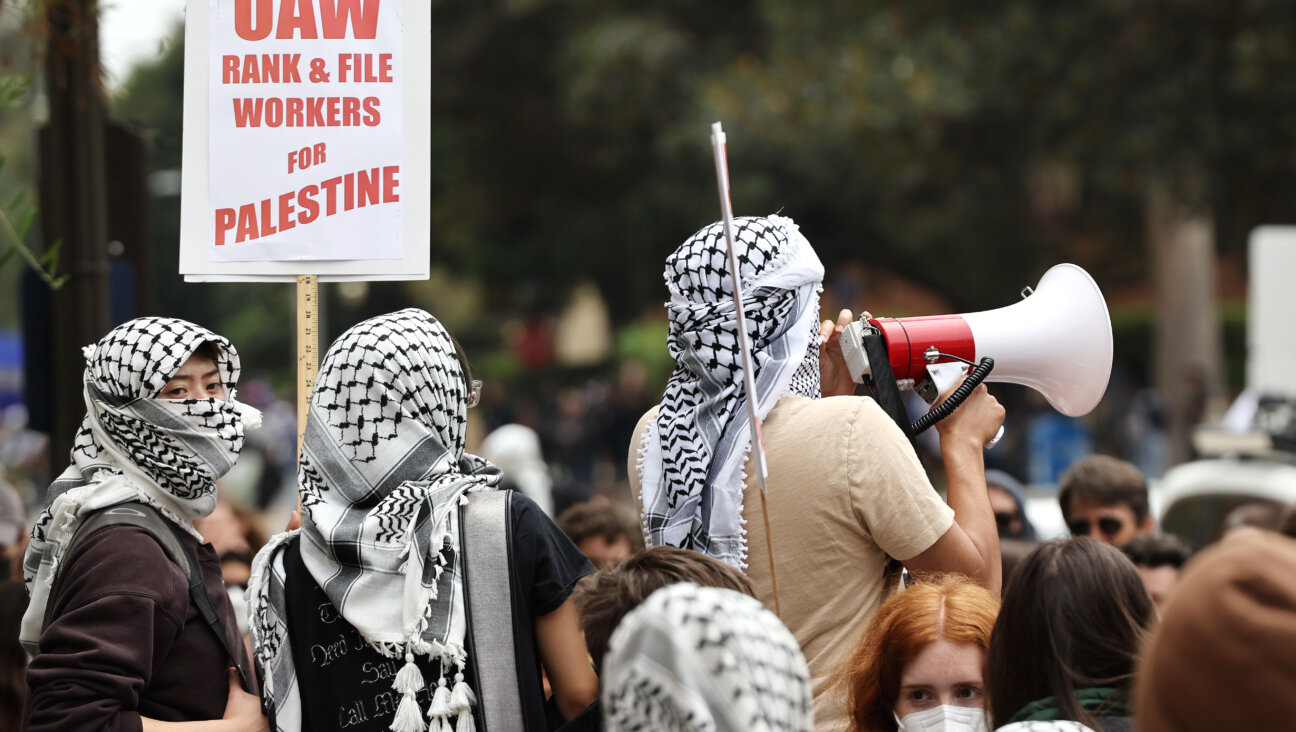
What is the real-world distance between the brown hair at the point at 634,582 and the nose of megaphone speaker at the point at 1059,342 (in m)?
1.06

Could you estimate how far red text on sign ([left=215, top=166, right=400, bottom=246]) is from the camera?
3.40 metres

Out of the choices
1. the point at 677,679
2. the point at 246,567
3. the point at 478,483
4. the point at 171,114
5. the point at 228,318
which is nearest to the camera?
the point at 677,679

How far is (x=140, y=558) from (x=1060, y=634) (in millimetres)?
1615

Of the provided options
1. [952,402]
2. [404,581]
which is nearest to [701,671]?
[404,581]

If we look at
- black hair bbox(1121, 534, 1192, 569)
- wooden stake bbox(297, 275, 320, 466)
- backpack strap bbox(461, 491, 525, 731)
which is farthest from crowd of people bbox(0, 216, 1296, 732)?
black hair bbox(1121, 534, 1192, 569)

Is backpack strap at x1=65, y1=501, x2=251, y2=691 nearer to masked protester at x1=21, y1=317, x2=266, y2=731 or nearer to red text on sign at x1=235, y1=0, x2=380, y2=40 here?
masked protester at x1=21, y1=317, x2=266, y2=731

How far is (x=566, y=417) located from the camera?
26.3 metres

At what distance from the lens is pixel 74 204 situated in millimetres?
5012

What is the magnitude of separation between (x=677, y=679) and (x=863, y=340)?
1562 mm

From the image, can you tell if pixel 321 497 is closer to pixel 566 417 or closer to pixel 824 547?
pixel 824 547

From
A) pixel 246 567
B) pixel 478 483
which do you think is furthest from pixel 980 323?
pixel 246 567

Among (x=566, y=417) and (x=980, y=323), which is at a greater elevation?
(x=980, y=323)

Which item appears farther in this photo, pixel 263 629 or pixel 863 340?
pixel 863 340

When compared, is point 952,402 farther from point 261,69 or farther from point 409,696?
point 261,69
